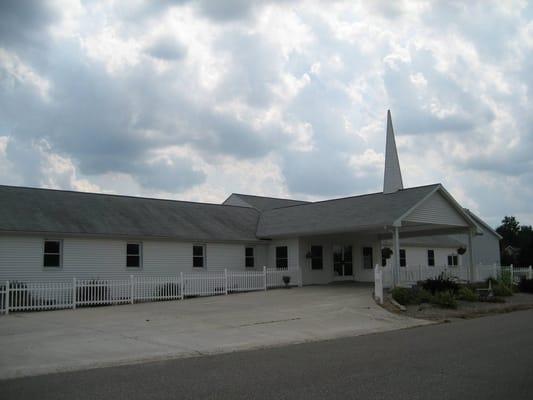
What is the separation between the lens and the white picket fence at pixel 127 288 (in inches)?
848

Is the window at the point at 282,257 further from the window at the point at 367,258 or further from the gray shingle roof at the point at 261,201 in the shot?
the gray shingle roof at the point at 261,201

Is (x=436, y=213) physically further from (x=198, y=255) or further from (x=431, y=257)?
(x=431, y=257)

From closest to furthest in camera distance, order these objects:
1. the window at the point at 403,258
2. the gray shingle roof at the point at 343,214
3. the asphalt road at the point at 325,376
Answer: the asphalt road at the point at 325,376 → the gray shingle roof at the point at 343,214 → the window at the point at 403,258

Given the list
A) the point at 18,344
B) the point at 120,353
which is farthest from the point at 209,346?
the point at 18,344

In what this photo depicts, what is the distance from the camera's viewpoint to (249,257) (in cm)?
3266

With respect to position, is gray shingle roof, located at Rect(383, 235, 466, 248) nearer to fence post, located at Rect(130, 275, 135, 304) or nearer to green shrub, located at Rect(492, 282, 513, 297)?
green shrub, located at Rect(492, 282, 513, 297)

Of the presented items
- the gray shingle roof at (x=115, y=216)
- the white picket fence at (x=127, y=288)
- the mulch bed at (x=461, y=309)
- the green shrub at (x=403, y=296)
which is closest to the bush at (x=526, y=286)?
the mulch bed at (x=461, y=309)

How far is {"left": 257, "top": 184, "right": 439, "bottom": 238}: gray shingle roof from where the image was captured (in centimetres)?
2675

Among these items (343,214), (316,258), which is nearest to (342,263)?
(316,258)

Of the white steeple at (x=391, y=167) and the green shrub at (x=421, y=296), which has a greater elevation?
the white steeple at (x=391, y=167)

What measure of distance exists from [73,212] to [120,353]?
630 inches

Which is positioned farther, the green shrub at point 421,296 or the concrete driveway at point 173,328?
the green shrub at point 421,296

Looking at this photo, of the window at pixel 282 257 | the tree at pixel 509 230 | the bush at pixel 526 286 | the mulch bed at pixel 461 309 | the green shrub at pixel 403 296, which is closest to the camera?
the mulch bed at pixel 461 309

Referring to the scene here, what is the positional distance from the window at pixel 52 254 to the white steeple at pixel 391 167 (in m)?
17.7
